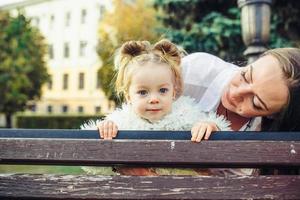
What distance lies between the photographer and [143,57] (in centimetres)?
218

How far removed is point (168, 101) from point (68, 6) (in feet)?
171

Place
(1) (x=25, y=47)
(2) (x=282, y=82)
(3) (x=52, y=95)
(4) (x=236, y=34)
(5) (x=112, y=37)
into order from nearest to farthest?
(2) (x=282, y=82) < (4) (x=236, y=34) < (5) (x=112, y=37) < (1) (x=25, y=47) < (3) (x=52, y=95)

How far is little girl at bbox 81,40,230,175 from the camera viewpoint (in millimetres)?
2113

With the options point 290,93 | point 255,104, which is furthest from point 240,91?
point 290,93

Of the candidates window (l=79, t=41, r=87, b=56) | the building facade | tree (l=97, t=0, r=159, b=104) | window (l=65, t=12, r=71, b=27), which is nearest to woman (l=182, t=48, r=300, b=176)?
tree (l=97, t=0, r=159, b=104)

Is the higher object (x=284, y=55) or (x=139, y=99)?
(x=284, y=55)

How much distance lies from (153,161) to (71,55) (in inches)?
2024

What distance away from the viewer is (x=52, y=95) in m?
52.3

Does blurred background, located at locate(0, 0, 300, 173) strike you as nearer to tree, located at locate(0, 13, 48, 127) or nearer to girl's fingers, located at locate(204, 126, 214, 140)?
tree, located at locate(0, 13, 48, 127)

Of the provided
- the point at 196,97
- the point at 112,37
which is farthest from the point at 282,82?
the point at 112,37

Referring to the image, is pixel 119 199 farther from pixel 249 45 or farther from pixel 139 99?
pixel 249 45

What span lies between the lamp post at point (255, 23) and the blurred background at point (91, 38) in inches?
0.4

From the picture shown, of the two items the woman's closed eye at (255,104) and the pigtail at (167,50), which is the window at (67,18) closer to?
the pigtail at (167,50)

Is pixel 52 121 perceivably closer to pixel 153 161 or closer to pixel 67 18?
pixel 67 18
